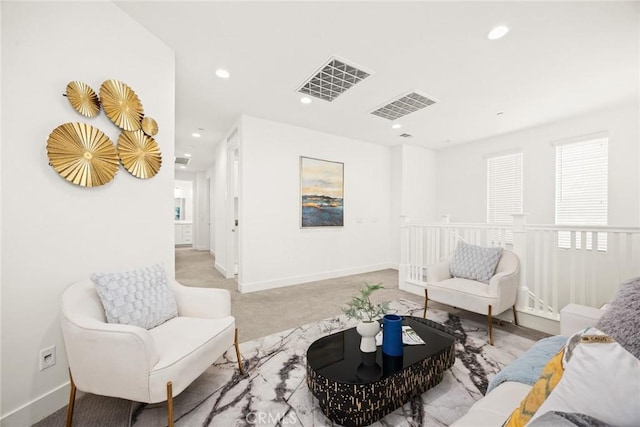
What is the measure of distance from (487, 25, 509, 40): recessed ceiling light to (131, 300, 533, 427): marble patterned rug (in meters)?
2.69

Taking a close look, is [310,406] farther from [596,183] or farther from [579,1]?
[596,183]

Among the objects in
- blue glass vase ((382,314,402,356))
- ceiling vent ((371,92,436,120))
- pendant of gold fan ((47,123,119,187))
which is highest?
ceiling vent ((371,92,436,120))

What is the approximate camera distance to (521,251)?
278 centimetres

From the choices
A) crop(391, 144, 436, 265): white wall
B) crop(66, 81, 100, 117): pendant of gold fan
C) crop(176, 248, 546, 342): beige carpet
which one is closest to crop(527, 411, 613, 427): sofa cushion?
crop(176, 248, 546, 342): beige carpet

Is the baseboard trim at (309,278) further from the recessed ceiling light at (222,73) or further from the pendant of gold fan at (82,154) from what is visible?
the recessed ceiling light at (222,73)

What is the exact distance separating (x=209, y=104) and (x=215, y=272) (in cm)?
328

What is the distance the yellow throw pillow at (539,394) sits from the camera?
2.20 ft

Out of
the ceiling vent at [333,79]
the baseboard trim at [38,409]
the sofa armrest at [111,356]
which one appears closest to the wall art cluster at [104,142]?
the sofa armrest at [111,356]

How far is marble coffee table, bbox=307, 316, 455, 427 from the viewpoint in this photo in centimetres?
134

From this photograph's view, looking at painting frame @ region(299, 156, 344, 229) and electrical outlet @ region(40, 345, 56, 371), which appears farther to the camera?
painting frame @ region(299, 156, 344, 229)

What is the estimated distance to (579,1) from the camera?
187cm

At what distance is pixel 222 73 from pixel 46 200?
79.2 inches

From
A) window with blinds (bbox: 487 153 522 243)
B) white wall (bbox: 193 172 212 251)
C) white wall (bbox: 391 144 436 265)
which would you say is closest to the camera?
window with blinds (bbox: 487 153 522 243)

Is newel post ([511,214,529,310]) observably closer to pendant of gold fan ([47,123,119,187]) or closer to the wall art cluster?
the wall art cluster
